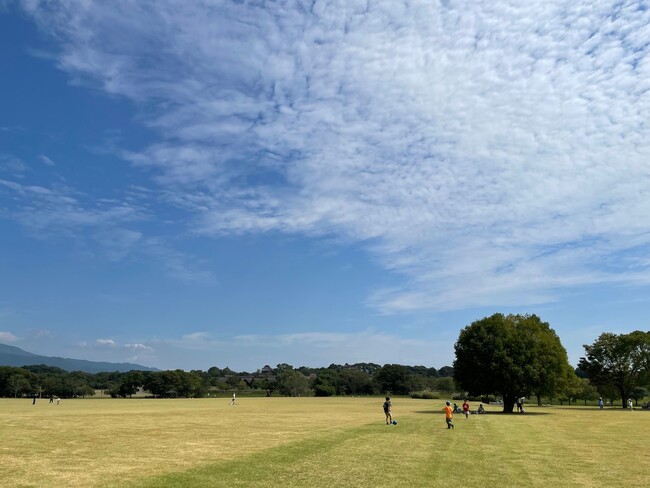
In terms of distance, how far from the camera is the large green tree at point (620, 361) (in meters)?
90.1

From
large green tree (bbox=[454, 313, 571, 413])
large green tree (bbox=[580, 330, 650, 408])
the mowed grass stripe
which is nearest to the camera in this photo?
the mowed grass stripe

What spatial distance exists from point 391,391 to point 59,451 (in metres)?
177

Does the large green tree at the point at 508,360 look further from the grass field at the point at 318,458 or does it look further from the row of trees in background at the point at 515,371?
the grass field at the point at 318,458

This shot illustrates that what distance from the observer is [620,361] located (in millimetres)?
92125

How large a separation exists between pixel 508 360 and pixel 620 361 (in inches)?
1590

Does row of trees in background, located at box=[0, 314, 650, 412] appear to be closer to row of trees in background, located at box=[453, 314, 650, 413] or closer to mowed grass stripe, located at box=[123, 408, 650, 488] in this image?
row of trees in background, located at box=[453, 314, 650, 413]

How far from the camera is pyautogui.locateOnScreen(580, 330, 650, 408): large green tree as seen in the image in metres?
90.1

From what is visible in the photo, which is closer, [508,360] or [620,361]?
[508,360]

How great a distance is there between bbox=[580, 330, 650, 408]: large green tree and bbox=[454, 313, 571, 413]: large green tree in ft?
91.3

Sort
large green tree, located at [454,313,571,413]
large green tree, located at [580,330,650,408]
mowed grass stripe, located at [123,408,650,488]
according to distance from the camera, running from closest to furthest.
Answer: mowed grass stripe, located at [123,408,650,488]
large green tree, located at [454,313,571,413]
large green tree, located at [580,330,650,408]

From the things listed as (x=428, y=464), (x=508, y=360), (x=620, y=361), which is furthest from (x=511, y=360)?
(x=428, y=464)

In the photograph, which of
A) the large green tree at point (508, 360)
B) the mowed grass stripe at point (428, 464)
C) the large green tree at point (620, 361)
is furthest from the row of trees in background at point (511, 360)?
the mowed grass stripe at point (428, 464)

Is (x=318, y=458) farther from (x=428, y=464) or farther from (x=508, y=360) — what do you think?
(x=508, y=360)

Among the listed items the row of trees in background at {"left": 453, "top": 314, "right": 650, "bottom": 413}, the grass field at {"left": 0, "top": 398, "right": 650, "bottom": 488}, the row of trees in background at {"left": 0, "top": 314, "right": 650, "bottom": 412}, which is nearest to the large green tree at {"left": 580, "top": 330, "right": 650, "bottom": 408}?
the row of trees in background at {"left": 0, "top": 314, "right": 650, "bottom": 412}
